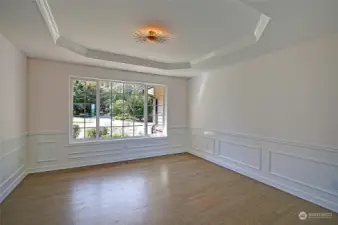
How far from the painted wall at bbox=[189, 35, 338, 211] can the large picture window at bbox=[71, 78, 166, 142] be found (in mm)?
1688

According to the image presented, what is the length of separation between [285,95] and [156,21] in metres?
2.38

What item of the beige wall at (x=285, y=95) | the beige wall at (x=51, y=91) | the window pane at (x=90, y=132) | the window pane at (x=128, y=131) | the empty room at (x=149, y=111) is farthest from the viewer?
the window pane at (x=128, y=131)

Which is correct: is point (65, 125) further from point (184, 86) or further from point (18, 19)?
point (184, 86)

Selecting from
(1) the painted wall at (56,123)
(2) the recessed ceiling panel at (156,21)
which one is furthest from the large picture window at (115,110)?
(2) the recessed ceiling panel at (156,21)

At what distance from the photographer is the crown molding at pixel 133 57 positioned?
248cm

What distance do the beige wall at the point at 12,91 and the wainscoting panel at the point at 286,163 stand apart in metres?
4.04

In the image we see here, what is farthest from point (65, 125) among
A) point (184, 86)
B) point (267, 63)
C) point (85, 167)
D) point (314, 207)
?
point (314, 207)

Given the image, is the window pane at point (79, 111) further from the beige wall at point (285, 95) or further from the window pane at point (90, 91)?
the beige wall at point (285, 95)

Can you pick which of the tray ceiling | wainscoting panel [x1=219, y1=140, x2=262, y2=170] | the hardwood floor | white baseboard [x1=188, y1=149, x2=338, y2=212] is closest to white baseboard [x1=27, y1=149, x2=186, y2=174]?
the hardwood floor

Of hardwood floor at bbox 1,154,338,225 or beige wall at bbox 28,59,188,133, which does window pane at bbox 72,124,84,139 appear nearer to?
beige wall at bbox 28,59,188,133

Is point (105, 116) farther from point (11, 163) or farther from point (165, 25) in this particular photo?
point (165, 25)

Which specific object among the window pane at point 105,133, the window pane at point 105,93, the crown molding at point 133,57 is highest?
the crown molding at point 133,57

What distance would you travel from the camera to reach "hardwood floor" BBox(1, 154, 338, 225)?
2.46 metres

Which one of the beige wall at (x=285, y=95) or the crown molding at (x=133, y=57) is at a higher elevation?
the crown molding at (x=133, y=57)
